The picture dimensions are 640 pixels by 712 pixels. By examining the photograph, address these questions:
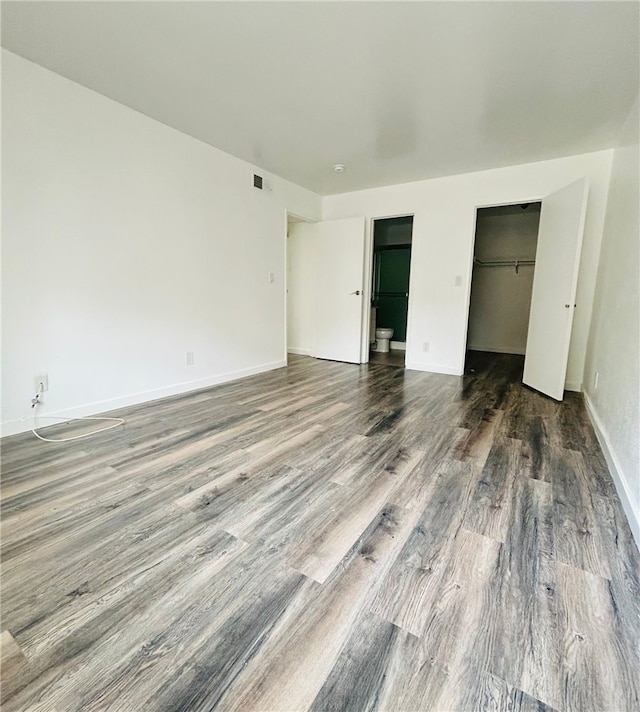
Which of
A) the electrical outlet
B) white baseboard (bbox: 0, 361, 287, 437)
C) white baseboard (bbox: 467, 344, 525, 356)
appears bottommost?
white baseboard (bbox: 0, 361, 287, 437)

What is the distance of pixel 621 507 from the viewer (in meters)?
1.53

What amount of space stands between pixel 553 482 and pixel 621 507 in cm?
26

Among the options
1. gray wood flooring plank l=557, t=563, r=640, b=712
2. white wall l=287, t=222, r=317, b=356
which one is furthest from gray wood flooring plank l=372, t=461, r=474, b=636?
white wall l=287, t=222, r=317, b=356

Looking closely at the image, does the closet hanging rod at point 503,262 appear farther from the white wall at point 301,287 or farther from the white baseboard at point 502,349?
the white wall at point 301,287

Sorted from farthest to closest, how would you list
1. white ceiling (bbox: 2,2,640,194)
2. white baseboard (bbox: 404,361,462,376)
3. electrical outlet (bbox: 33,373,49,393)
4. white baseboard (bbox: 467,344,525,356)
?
white baseboard (bbox: 467,344,525,356) < white baseboard (bbox: 404,361,462,376) < electrical outlet (bbox: 33,373,49,393) < white ceiling (bbox: 2,2,640,194)

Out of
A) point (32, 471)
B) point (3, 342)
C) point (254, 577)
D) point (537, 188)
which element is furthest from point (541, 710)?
point (537, 188)

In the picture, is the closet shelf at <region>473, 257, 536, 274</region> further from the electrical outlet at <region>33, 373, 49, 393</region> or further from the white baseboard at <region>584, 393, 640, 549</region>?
the electrical outlet at <region>33, 373, 49, 393</region>

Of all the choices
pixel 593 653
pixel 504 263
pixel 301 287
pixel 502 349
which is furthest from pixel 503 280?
pixel 593 653

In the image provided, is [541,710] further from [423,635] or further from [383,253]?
[383,253]

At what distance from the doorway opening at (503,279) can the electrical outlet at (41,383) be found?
5.03 metres

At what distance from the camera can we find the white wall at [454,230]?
3.34 metres

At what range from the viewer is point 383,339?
5773 mm

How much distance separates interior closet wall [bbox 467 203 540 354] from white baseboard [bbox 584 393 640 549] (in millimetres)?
3446

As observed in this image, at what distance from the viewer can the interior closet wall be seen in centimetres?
539
